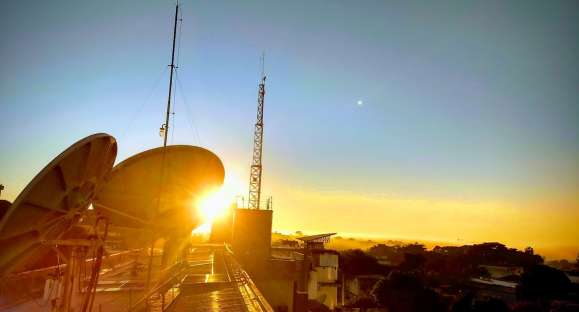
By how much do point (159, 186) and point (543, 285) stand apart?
63719 mm

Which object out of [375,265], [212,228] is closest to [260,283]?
[212,228]

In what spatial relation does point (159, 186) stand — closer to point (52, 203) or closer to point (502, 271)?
point (52, 203)

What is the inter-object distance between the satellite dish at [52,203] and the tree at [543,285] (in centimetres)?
6671

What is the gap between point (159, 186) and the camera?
66.6 feet

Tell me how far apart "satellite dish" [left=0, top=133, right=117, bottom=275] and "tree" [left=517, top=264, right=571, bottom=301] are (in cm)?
6671

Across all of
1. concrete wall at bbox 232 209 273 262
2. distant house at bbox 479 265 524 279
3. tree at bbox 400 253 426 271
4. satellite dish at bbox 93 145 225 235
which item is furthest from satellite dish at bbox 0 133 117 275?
distant house at bbox 479 265 524 279

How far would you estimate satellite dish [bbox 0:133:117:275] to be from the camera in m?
10.1

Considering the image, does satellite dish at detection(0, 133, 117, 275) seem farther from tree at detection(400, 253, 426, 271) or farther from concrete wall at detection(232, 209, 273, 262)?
tree at detection(400, 253, 426, 271)

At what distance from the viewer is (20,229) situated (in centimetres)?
1055

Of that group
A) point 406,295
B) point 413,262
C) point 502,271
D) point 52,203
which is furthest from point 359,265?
point 52,203

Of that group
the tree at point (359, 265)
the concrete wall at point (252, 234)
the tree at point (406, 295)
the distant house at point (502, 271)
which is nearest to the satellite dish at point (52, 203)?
the concrete wall at point (252, 234)

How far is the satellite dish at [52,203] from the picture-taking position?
33.3 ft

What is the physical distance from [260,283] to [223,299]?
29.4 metres

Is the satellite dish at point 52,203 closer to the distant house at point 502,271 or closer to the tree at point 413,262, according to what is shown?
the tree at point 413,262
